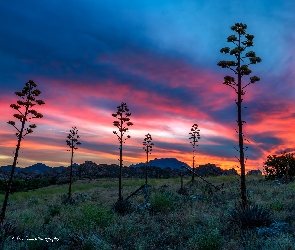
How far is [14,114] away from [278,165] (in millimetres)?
32954

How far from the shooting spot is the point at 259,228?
1158 centimetres

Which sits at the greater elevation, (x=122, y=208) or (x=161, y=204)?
(x=161, y=204)

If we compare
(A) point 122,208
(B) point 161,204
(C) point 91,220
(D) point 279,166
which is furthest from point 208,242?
(D) point 279,166

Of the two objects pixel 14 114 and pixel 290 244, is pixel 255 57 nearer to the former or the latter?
pixel 290 244

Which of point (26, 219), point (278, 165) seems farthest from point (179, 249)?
point (278, 165)

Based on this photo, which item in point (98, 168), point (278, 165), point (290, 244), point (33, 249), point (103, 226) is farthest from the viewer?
point (98, 168)

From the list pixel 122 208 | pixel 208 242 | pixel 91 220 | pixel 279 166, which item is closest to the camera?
pixel 208 242

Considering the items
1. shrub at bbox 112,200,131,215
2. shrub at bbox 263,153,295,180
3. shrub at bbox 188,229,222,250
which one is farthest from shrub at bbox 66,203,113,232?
shrub at bbox 263,153,295,180

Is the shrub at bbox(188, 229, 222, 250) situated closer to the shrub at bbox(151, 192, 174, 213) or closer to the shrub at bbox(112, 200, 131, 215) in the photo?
the shrub at bbox(151, 192, 174, 213)

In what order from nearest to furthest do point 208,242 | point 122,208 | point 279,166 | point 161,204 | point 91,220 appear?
point 208,242
point 91,220
point 161,204
point 122,208
point 279,166

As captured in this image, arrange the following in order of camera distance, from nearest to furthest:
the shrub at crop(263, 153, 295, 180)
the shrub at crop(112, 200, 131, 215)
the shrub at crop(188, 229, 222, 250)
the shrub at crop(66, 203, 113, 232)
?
the shrub at crop(188, 229, 222, 250) < the shrub at crop(66, 203, 113, 232) < the shrub at crop(112, 200, 131, 215) < the shrub at crop(263, 153, 295, 180)

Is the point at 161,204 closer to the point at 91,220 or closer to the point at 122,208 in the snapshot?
the point at 122,208

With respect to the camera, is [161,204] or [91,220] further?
[161,204]

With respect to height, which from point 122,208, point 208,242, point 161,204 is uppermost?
Result: point 161,204
